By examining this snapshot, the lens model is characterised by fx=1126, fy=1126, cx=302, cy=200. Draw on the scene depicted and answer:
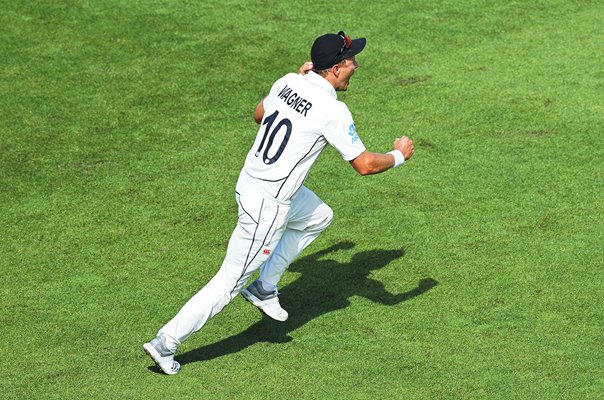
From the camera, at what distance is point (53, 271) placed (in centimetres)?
912

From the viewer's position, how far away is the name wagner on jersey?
7.57 m

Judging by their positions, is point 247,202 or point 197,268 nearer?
point 247,202

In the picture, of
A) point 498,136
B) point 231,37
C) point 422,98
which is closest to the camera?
point 498,136

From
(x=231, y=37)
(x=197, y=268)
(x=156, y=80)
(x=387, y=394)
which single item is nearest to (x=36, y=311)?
(x=197, y=268)

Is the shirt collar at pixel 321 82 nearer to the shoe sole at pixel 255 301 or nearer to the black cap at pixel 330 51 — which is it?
the black cap at pixel 330 51

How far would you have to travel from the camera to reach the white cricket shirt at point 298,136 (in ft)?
24.7

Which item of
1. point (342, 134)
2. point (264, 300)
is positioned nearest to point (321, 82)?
point (342, 134)

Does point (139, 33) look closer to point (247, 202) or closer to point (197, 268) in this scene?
point (197, 268)

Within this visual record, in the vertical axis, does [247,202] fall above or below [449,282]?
above

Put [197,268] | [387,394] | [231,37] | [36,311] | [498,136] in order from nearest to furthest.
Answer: [387,394] < [36,311] < [197,268] < [498,136] < [231,37]

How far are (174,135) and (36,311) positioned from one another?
10.7ft

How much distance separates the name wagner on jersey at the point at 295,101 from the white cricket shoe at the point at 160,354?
5.90 ft

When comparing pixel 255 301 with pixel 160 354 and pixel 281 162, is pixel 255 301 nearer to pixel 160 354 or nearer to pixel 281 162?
pixel 160 354

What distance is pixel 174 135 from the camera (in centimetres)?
1135
